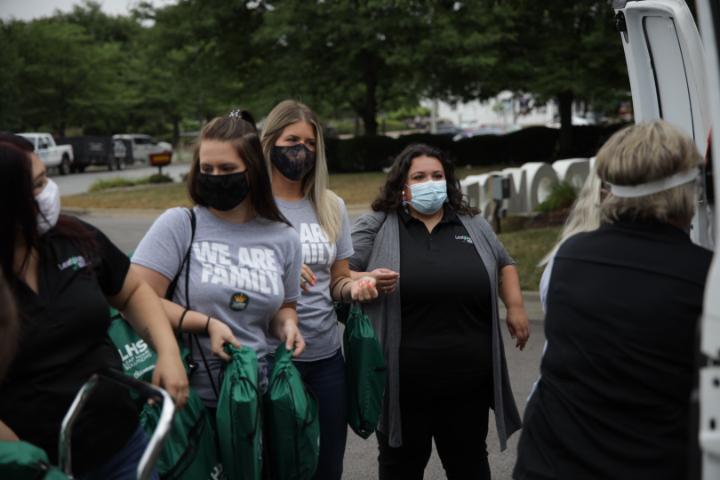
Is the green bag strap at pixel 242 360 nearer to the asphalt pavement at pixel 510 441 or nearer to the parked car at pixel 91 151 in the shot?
the asphalt pavement at pixel 510 441

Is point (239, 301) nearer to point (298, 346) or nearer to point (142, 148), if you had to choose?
point (298, 346)

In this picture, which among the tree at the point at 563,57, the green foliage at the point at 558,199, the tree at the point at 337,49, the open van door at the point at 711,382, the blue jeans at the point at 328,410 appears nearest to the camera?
the open van door at the point at 711,382

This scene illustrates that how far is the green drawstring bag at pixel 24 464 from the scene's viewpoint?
2.17m

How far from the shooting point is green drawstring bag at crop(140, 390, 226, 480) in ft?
9.80

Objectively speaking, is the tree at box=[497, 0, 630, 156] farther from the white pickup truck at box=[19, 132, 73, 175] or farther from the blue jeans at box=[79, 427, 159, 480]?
the blue jeans at box=[79, 427, 159, 480]

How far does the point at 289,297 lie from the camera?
141 inches

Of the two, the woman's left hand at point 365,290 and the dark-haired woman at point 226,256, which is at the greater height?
the dark-haired woman at point 226,256

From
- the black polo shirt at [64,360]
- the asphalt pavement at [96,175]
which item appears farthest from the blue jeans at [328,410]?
the asphalt pavement at [96,175]

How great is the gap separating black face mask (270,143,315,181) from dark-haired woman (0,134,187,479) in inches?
49.4

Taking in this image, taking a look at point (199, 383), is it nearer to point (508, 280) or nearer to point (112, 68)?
point (508, 280)

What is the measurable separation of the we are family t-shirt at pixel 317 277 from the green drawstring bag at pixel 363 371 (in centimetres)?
11

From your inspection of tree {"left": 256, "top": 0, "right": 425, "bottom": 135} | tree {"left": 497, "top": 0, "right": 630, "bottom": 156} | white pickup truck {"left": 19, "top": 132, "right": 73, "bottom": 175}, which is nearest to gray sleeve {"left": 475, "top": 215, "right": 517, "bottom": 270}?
tree {"left": 497, "top": 0, "right": 630, "bottom": 156}

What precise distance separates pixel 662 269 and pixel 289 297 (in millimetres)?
1614

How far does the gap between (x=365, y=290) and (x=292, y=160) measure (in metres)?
0.67
